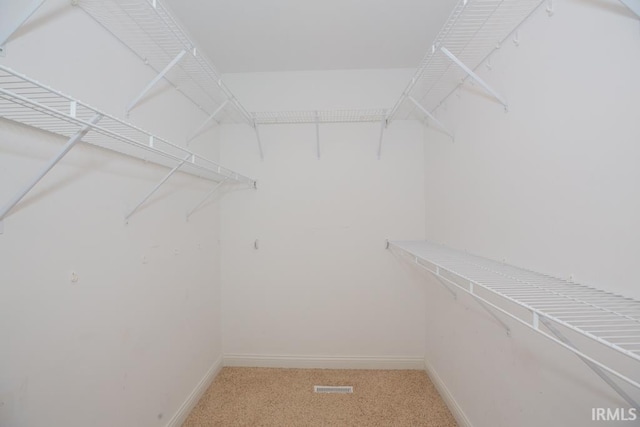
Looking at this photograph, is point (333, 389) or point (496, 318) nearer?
point (496, 318)

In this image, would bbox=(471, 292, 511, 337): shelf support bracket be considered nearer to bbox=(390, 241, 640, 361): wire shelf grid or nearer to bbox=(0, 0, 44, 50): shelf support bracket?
bbox=(390, 241, 640, 361): wire shelf grid

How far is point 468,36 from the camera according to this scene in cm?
131

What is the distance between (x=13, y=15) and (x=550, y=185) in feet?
6.34

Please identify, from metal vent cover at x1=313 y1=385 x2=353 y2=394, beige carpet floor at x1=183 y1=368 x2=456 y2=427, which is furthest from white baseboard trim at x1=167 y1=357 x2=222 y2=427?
metal vent cover at x1=313 y1=385 x2=353 y2=394

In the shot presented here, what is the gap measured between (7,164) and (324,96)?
6.63 ft

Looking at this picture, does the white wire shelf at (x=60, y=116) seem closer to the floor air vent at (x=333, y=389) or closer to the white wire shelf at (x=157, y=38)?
the white wire shelf at (x=157, y=38)

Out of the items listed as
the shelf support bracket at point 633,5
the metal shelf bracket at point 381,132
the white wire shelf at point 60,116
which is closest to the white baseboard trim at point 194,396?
the white wire shelf at point 60,116

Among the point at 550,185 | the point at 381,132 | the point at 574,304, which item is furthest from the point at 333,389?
the point at 381,132

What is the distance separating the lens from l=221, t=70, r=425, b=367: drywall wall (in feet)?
7.54

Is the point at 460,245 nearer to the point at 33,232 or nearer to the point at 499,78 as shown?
the point at 499,78

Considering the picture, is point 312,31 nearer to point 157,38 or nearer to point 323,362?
point 157,38

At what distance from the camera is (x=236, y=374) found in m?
2.23

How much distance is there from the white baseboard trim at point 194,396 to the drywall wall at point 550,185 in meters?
1.79

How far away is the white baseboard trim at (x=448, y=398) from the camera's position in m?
1.62
